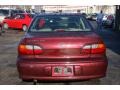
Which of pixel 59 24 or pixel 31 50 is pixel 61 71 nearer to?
pixel 31 50

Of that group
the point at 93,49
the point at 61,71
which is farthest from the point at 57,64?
the point at 93,49

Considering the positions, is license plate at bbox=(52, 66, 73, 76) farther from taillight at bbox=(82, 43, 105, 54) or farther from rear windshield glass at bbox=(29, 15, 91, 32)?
rear windshield glass at bbox=(29, 15, 91, 32)

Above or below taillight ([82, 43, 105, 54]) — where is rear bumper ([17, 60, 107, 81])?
below

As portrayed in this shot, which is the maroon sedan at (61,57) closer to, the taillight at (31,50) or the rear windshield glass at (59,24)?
the taillight at (31,50)

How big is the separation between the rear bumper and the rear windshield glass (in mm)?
1008

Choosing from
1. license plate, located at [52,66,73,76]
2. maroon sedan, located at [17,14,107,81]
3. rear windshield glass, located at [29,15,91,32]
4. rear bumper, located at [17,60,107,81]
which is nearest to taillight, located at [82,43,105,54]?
maroon sedan, located at [17,14,107,81]

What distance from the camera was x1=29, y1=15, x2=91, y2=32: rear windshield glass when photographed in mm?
6816

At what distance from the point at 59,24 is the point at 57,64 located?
1.30m

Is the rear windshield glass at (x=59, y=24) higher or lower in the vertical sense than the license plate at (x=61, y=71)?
higher

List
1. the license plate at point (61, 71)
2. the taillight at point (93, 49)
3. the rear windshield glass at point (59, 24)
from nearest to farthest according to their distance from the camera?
the license plate at point (61, 71)
the taillight at point (93, 49)
the rear windshield glass at point (59, 24)

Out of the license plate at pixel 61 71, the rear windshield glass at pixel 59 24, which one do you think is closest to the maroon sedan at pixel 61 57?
the license plate at pixel 61 71

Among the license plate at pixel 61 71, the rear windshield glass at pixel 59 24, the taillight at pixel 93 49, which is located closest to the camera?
the license plate at pixel 61 71

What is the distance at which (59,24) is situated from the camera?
6.98 metres

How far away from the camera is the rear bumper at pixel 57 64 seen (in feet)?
19.4
